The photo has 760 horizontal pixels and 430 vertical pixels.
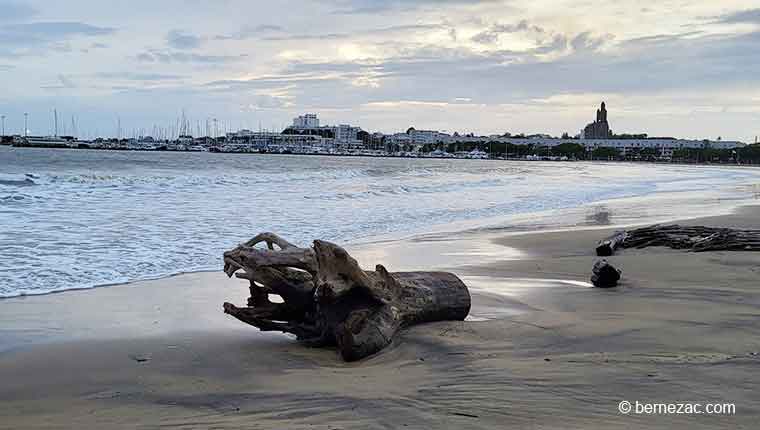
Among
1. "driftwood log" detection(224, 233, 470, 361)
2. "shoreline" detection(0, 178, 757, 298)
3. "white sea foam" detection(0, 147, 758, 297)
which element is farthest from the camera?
"shoreline" detection(0, 178, 757, 298)

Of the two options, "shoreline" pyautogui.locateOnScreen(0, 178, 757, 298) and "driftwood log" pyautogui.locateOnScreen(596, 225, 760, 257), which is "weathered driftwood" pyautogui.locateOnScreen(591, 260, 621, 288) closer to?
"driftwood log" pyautogui.locateOnScreen(596, 225, 760, 257)

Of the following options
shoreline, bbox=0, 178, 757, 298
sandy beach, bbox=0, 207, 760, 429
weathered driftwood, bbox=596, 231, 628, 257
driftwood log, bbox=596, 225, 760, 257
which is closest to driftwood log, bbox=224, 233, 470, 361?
sandy beach, bbox=0, 207, 760, 429

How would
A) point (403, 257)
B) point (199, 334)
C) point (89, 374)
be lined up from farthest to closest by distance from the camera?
1. point (403, 257)
2. point (199, 334)
3. point (89, 374)

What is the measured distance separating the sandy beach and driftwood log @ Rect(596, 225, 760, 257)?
1.96 meters

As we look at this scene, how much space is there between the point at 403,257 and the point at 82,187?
16876mm

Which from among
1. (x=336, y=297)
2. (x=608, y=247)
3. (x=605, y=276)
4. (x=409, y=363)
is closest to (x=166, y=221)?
(x=608, y=247)

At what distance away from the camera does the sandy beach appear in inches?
143

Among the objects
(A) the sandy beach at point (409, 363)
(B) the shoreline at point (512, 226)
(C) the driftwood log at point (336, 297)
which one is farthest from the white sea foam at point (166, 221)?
(C) the driftwood log at point (336, 297)

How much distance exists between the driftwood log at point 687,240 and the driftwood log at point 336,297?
522 centimetres

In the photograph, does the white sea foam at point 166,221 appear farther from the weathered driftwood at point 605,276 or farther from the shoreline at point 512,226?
the weathered driftwood at point 605,276

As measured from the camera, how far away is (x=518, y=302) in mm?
7023

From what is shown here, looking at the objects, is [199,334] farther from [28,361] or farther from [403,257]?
[403,257]

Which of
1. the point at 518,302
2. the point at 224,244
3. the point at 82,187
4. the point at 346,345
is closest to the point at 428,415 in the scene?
the point at 346,345

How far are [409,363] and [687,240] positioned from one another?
23.3 feet
